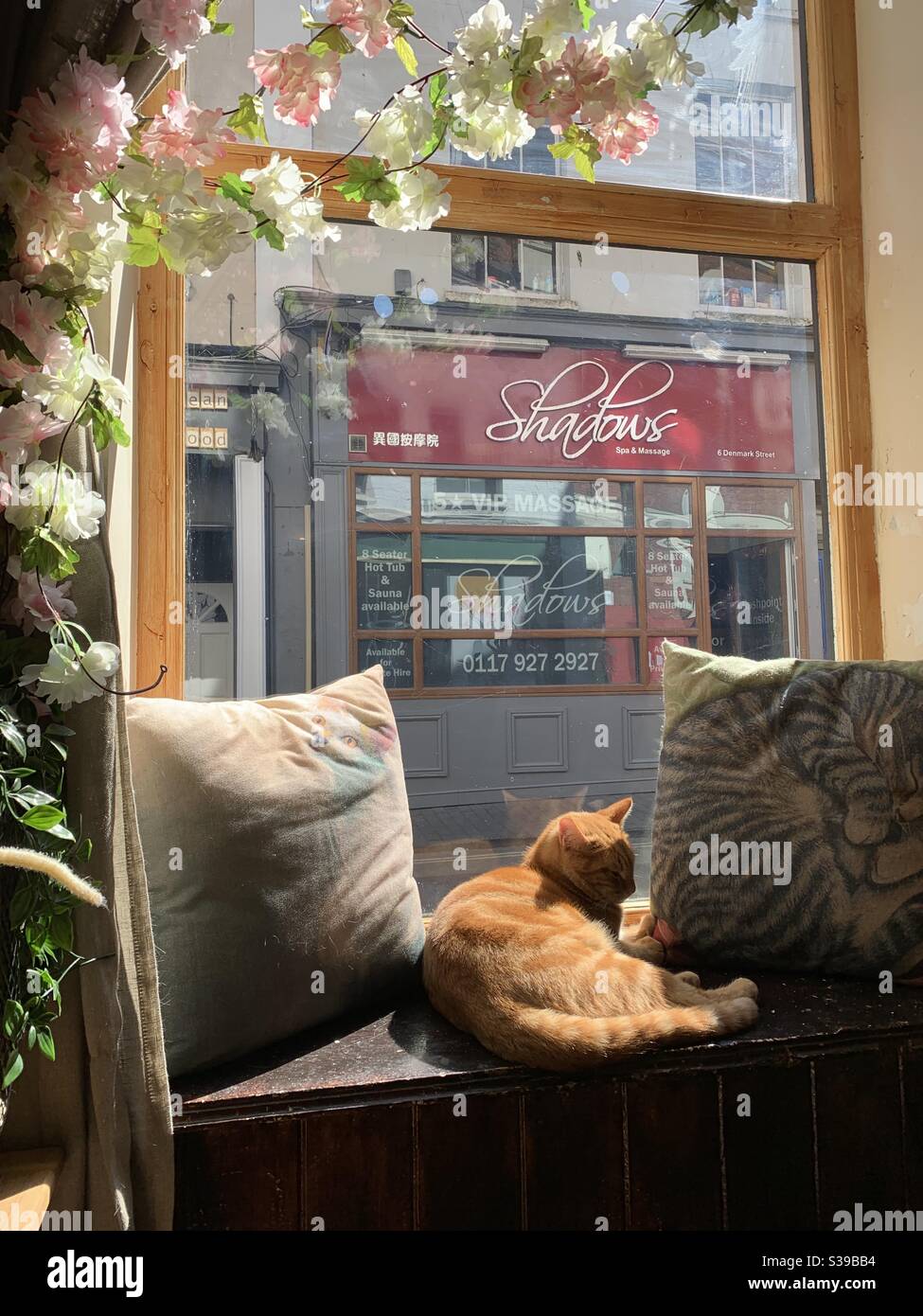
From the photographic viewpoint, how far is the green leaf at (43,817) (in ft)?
2.59

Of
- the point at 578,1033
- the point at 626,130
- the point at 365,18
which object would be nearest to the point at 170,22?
the point at 365,18

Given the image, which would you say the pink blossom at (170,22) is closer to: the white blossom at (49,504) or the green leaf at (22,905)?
the white blossom at (49,504)

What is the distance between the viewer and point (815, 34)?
6.67 feet

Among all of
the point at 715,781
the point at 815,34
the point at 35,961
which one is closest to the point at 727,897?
the point at 715,781

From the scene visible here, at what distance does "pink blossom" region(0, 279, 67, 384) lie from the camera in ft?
2.43

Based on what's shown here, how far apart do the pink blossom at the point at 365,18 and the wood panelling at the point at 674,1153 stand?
50.6 inches

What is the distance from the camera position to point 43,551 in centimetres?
77

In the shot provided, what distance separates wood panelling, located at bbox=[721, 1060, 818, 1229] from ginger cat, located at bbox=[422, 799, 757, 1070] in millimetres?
92

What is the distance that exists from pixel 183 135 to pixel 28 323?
244 mm

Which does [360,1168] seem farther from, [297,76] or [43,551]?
[297,76]

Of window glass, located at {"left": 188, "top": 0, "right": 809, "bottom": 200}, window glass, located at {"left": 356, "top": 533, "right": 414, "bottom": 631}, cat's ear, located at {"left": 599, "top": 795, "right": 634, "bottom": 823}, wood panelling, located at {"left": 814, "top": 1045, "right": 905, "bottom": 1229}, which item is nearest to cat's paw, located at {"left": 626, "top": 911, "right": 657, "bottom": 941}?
cat's ear, located at {"left": 599, "top": 795, "right": 634, "bottom": 823}

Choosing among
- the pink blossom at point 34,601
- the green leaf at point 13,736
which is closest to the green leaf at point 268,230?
the pink blossom at point 34,601

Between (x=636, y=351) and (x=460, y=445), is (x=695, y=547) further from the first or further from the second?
(x=460, y=445)
